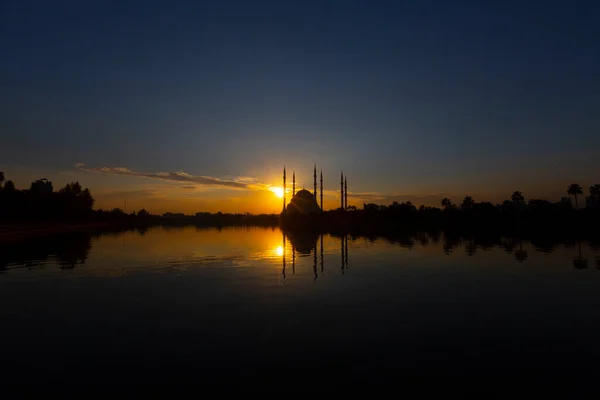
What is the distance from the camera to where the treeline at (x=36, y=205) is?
125 metres

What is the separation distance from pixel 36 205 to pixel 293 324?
15067cm

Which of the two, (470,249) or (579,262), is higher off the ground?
(470,249)

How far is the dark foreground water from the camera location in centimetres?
1368

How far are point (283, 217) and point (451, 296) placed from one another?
567ft

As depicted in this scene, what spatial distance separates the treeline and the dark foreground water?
368 feet

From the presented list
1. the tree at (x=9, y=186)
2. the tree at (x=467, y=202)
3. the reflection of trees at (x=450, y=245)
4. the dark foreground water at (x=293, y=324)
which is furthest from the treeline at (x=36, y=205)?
the tree at (x=467, y=202)

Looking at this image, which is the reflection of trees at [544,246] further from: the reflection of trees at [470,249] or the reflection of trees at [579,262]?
the reflection of trees at [470,249]

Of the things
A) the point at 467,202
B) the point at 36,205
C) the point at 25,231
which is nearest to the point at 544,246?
the point at 25,231

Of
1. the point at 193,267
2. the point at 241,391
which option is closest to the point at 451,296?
the point at 241,391

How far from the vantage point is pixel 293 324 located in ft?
61.4

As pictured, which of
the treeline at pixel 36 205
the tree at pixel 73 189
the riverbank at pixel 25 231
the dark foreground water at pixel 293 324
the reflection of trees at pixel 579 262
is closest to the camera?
the dark foreground water at pixel 293 324

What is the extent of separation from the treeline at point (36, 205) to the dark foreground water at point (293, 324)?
112104 millimetres

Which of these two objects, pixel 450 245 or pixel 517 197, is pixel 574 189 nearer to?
pixel 517 197

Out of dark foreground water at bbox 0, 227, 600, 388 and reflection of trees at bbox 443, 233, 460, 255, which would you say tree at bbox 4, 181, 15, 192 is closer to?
dark foreground water at bbox 0, 227, 600, 388
